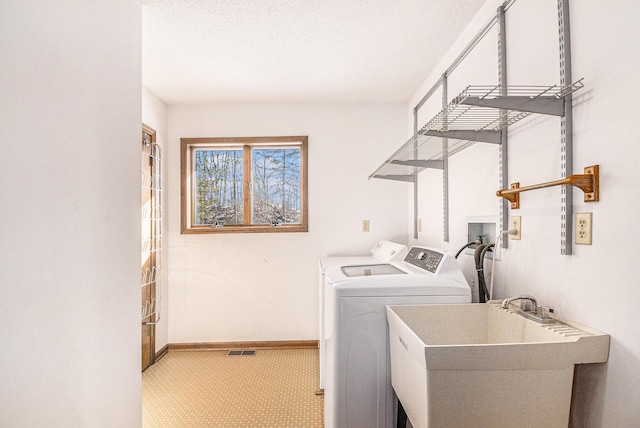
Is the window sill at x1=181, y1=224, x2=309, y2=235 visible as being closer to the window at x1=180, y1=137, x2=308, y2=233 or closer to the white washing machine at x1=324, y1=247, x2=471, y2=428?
the window at x1=180, y1=137, x2=308, y2=233

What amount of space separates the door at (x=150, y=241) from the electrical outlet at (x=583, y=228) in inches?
110

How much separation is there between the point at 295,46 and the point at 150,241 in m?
1.97

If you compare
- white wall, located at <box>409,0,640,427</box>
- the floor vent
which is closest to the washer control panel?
white wall, located at <box>409,0,640,427</box>

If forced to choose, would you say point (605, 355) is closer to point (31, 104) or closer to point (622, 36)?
point (622, 36)

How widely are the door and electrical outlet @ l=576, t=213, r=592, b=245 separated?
2794mm

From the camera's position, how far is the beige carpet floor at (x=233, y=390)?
2285 mm

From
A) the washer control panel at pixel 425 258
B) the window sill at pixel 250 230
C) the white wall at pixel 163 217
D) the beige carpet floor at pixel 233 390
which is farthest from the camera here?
the window sill at pixel 250 230

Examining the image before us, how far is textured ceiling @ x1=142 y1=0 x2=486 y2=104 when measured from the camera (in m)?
1.95

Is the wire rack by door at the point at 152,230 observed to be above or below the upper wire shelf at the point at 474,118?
A: below

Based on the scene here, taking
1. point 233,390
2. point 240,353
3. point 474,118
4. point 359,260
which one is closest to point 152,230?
point 240,353

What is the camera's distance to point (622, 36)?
107cm

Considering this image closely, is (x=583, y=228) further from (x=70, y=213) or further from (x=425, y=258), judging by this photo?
(x=70, y=213)

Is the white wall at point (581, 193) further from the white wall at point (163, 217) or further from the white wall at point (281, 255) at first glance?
the white wall at point (163, 217)

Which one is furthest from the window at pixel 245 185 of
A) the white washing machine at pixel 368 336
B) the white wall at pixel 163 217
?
the white washing machine at pixel 368 336
